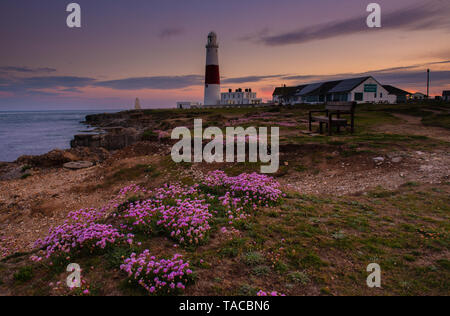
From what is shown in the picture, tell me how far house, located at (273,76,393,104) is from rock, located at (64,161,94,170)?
61.4 m

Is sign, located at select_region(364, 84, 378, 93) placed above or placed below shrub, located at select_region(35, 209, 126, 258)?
above

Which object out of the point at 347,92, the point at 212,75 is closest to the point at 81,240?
the point at 212,75

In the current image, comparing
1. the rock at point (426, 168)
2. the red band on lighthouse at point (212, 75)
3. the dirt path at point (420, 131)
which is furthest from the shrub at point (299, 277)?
the red band on lighthouse at point (212, 75)

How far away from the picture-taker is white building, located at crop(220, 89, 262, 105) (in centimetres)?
10450

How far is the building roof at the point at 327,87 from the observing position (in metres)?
65.1

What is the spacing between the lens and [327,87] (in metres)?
72.9

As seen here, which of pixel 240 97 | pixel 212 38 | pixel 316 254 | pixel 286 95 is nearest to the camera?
pixel 316 254

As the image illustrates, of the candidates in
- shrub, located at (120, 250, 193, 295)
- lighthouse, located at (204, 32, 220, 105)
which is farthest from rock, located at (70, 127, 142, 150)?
lighthouse, located at (204, 32, 220, 105)

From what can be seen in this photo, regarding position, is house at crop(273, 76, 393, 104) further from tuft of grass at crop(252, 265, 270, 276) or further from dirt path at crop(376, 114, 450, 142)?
tuft of grass at crop(252, 265, 270, 276)

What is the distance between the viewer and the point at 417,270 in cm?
490

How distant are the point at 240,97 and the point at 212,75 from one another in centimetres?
3598

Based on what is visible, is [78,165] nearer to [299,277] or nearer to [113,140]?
[113,140]
